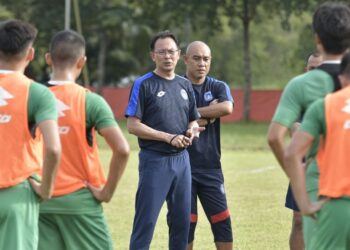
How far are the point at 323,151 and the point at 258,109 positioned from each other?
134 feet

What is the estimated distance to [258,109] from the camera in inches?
1801

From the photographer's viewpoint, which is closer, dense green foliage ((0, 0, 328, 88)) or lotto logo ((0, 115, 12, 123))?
lotto logo ((0, 115, 12, 123))

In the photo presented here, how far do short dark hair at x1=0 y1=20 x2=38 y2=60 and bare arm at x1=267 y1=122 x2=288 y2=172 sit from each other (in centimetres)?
168

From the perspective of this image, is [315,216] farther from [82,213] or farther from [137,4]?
[137,4]

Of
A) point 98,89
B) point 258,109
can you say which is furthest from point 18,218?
point 98,89

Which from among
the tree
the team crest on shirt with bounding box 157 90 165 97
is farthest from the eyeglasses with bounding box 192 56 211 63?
the tree

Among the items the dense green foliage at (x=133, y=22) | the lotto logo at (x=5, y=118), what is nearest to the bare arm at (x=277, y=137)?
the lotto logo at (x=5, y=118)

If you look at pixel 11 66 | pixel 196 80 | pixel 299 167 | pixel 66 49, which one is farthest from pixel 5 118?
pixel 196 80

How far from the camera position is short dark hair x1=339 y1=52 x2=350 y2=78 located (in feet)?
17.2

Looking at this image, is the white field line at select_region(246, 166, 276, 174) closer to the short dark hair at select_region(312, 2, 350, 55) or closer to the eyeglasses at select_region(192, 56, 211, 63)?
the eyeglasses at select_region(192, 56, 211, 63)

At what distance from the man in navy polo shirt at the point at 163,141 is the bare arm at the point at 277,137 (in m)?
2.38

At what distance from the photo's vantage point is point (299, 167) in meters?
5.25

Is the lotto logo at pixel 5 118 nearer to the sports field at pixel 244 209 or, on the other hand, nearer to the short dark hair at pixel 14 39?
the short dark hair at pixel 14 39

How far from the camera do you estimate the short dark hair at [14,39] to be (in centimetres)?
571
